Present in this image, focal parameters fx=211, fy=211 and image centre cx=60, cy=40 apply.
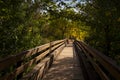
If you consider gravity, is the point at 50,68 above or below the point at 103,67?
below

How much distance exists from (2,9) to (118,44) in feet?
15.4

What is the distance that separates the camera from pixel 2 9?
8.34m

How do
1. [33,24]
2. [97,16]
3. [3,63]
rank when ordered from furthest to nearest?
1. [33,24]
2. [97,16]
3. [3,63]

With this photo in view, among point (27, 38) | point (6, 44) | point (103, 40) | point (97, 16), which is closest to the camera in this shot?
point (97, 16)

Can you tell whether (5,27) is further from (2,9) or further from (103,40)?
(103,40)

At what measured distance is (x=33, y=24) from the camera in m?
11.8

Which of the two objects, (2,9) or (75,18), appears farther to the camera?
(75,18)

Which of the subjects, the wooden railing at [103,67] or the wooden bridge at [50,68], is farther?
the wooden bridge at [50,68]

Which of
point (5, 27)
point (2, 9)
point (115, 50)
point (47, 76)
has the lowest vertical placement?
point (47, 76)

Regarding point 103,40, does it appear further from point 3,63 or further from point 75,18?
point 3,63

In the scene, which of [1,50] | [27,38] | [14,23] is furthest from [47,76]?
[27,38]

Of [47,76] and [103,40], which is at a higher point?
[103,40]

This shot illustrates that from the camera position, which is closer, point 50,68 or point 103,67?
point 103,67

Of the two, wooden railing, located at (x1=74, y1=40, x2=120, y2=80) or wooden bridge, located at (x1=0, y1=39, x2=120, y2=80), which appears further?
wooden bridge, located at (x1=0, y1=39, x2=120, y2=80)
